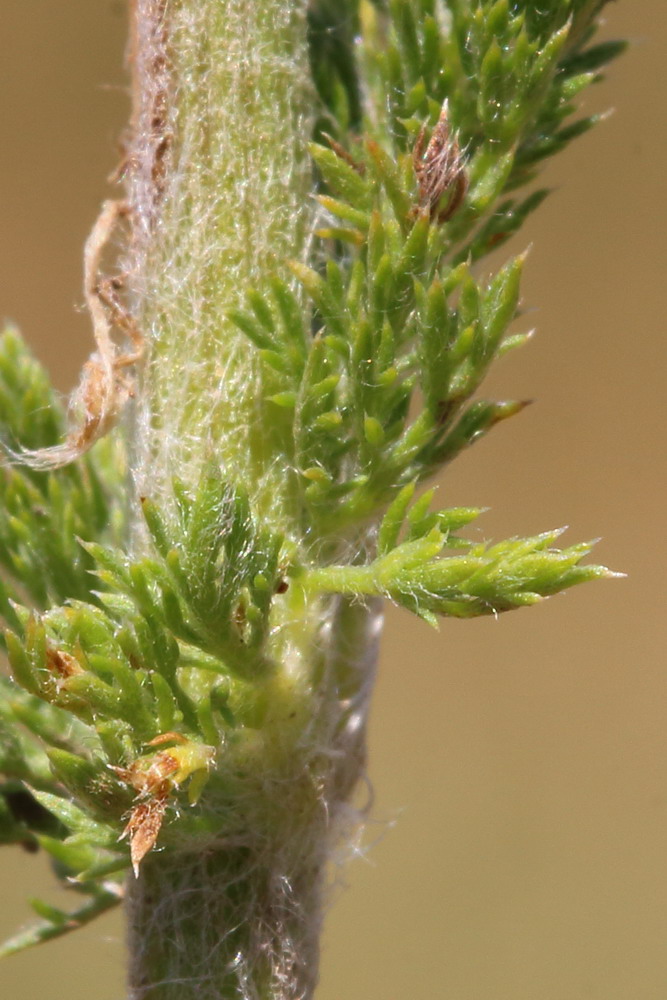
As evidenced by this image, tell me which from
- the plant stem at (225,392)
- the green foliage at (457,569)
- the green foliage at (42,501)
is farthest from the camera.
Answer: the green foliage at (42,501)

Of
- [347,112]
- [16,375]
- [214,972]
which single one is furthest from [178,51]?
[214,972]

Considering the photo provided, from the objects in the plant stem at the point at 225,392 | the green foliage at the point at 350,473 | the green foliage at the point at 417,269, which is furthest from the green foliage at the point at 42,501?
the green foliage at the point at 417,269

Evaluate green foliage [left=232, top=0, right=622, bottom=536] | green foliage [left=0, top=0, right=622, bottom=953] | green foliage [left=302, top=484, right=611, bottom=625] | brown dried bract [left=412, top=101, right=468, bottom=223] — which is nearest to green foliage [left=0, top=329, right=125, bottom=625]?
green foliage [left=0, top=0, right=622, bottom=953]

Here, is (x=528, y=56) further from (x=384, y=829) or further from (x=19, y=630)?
(x=384, y=829)

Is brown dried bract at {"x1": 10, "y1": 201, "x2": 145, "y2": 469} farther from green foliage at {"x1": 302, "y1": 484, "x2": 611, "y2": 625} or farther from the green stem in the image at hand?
the green stem

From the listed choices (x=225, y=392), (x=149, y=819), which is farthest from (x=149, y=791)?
(x=225, y=392)

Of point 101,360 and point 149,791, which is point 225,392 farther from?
point 149,791

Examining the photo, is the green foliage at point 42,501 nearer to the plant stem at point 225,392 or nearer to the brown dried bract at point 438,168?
the plant stem at point 225,392

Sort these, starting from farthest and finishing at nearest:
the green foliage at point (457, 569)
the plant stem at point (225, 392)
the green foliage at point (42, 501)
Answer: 1. the green foliage at point (42, 501)
2. the plant stem at point (225, 392)
3. the green foliage at point (457, 569)
